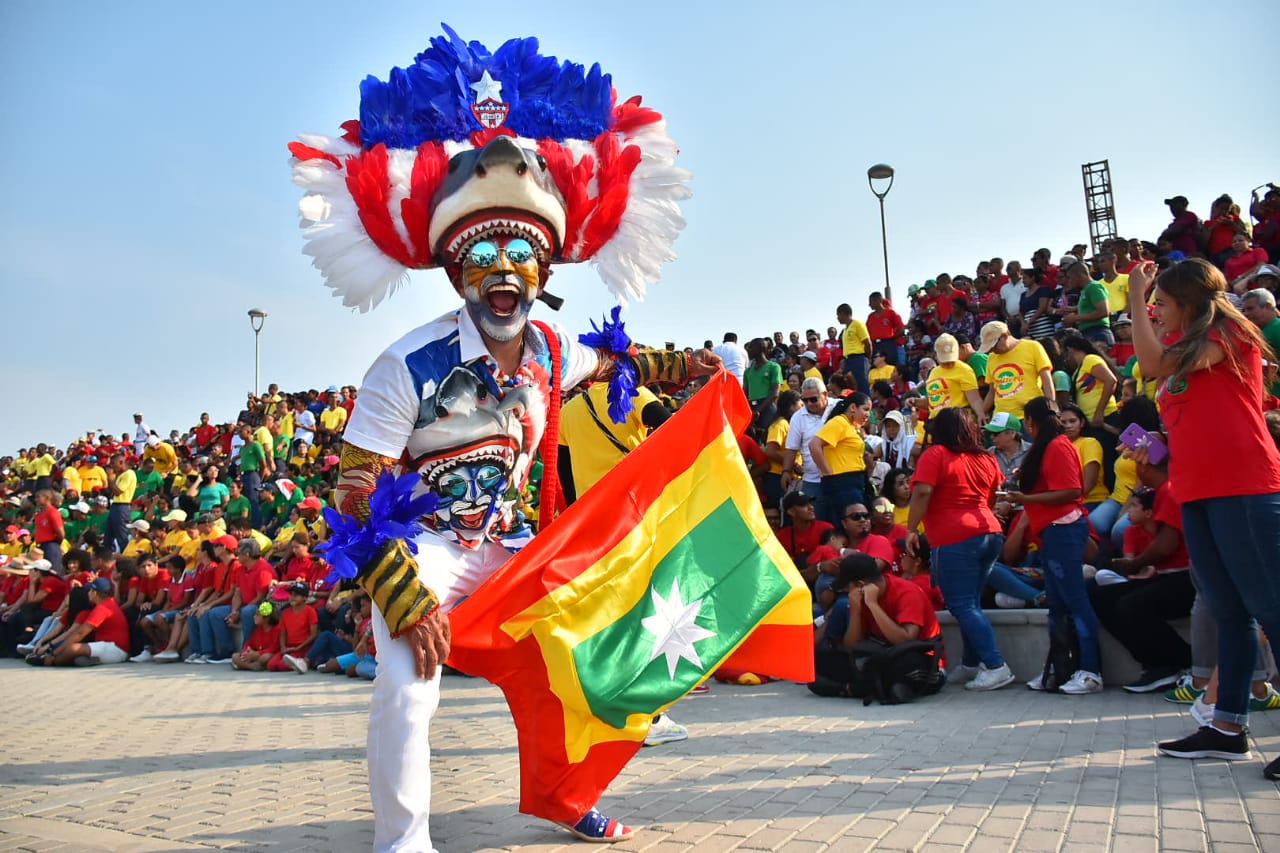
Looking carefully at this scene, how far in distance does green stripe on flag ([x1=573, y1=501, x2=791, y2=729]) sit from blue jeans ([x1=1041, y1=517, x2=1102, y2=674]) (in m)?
3.53

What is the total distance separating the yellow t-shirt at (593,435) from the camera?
648 cm

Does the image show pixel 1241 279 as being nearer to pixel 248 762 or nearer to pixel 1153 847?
pixel 1153 847

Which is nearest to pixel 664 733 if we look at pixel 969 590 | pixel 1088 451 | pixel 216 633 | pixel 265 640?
pixel 969 590

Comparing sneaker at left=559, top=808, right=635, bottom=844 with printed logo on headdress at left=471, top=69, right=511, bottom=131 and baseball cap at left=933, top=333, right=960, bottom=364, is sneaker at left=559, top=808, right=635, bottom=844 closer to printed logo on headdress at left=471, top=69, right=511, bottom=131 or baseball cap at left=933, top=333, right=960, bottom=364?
printed logo on headdress at left=471, top=69, right=511, bottom=131

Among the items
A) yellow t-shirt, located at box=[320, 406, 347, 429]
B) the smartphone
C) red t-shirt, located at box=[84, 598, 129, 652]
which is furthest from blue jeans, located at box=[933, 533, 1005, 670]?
yellow t-shirt, located at box=[320, 406, 347, 429]

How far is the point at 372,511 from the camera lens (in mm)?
3205

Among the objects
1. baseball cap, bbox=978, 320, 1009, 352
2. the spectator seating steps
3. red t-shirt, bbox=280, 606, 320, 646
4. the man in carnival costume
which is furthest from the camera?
red t-shirt, bbox=280, 606, 320, 646

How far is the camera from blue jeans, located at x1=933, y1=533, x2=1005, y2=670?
7.03 meters

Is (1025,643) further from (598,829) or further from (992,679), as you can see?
(598,829)

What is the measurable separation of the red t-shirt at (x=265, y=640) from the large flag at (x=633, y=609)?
9.28 meters

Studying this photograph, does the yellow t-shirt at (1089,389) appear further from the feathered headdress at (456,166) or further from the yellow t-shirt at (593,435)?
the feathered headdress at (456,166)

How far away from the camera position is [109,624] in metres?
13.9

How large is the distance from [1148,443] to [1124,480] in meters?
1.28

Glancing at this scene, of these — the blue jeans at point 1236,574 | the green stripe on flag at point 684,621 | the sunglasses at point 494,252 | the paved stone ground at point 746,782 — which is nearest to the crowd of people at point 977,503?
the blue jeans at point 1236,574
